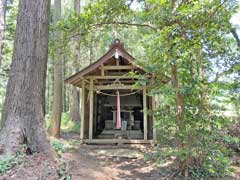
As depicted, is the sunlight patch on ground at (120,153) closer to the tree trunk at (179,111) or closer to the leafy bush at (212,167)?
the tree trunk at (179,111)

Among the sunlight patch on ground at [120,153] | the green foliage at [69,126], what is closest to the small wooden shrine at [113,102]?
the sunlight patch on ground at [120,153]

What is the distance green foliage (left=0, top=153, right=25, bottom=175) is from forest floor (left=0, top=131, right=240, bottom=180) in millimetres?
74

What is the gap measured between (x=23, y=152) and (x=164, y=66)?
3368 millimetres

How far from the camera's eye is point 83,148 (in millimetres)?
8664

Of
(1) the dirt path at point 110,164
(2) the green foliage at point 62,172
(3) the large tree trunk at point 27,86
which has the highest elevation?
(3) the large tree trunk at point 27,86

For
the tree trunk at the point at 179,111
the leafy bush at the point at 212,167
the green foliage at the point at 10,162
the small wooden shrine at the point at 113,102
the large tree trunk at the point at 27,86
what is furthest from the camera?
the small wooden shrine at the point at 113,102

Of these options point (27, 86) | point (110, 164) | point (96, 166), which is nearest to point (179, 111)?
point (96, 166)

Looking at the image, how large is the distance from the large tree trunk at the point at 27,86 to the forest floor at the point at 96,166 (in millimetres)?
416

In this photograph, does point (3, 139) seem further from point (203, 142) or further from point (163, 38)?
point (203, 142)

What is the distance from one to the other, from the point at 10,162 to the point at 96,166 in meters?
2.78

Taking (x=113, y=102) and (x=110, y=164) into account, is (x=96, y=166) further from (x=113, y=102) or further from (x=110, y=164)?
(x=113, y=102)

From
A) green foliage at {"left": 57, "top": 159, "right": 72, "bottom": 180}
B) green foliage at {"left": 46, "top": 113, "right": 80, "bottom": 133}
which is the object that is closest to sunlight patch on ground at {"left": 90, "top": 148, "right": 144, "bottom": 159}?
green foliage at {"left": 57, "top": 159, "right": 72, "bottom": 180}

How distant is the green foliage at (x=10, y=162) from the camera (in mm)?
3811

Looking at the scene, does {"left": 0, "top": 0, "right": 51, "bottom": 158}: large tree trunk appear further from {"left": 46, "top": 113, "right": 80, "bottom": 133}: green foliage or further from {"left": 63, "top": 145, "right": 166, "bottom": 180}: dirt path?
{"left": 46, "top": 113, "right": 80, "bottom": 133}: green foliage
